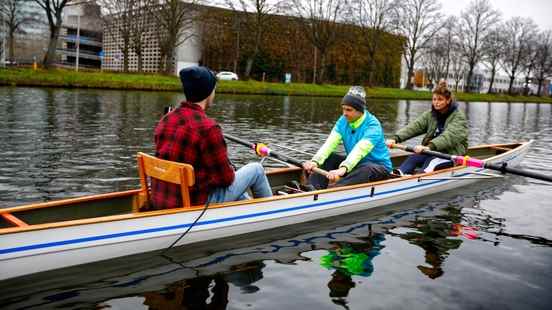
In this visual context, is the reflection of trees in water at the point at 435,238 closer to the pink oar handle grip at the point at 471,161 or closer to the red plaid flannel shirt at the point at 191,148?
the pink oar handle grip at the point at 471,161

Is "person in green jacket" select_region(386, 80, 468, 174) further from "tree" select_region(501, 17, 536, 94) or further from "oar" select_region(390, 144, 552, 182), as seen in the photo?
"tree" select_region(501, 17, 536, 94)

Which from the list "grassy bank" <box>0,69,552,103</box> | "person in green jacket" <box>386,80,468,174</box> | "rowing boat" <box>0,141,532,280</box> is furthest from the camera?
"grassy bank" <box>0,69,552,103</box>

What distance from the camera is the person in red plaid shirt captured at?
5.33 metres

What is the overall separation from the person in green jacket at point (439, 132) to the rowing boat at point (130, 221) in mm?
2323

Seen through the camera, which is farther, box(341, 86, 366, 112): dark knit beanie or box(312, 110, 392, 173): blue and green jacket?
box(312, 110, 392, 173): blue and green jacket

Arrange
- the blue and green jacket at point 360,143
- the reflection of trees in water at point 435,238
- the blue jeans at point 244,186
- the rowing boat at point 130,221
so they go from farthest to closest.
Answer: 1. the blue and green jacket at point 360,143
2. the reflection of trees in water at point 435,238
3. the blue jeans at point 244,186
4. the rowing boat at point 130,221

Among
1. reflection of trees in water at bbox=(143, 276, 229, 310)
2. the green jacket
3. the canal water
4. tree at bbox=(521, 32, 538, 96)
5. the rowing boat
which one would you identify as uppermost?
tree at bbox=(521, 32, 538, 96)

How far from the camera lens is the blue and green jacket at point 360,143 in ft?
25.7

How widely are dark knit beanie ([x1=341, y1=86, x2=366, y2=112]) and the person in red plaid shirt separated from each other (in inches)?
108

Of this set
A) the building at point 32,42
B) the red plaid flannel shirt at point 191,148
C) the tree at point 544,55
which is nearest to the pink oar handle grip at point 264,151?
the red plaid flannel shirt at point 191,148

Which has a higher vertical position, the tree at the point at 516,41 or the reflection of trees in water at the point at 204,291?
the tree at the point at 516,41

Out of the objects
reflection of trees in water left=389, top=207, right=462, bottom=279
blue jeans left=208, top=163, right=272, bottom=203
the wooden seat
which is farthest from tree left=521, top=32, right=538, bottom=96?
the wooden seat

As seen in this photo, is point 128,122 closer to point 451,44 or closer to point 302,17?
point 302,17

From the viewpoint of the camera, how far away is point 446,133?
972 centimetres
